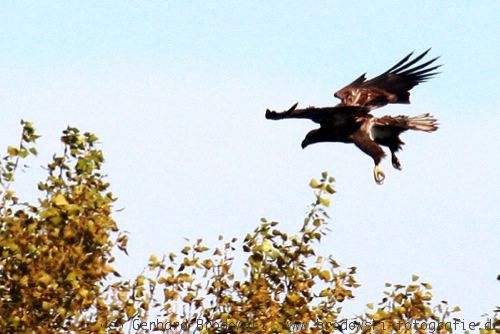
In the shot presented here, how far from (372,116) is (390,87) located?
1.42 metres

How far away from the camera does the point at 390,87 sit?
20719 mm

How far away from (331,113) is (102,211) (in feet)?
27.8

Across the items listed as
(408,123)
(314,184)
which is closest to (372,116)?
(408,123)

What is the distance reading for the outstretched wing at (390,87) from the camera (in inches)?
799

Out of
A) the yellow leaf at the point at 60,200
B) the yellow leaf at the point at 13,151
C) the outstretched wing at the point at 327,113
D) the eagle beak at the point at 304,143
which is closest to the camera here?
the yellow leaf at the point at 60,200

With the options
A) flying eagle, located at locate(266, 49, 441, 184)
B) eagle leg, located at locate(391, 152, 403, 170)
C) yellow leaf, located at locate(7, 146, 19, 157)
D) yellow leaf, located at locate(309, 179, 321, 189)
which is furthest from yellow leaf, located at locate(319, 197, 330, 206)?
eagle leg, located at locate(391, 152, 403, 170)

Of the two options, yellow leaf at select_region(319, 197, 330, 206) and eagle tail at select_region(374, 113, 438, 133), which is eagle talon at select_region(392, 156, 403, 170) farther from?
yellow leaf at select_region(319, 197, 330, 206)

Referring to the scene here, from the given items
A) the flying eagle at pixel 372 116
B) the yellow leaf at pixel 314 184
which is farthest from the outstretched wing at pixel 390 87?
the yellow leaf at pixel 314 184

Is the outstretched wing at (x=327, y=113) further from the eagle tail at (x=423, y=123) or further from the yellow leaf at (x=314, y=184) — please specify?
the yellow leaf at (x=314, y=184)

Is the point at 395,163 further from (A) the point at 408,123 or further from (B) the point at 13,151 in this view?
(B) the point at 13,151

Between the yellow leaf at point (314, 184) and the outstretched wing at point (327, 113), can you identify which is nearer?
the yellow leaf at point (314, 184)

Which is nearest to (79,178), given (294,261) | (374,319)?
(294,261)

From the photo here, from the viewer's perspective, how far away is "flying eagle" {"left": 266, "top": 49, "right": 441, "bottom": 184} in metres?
18.5

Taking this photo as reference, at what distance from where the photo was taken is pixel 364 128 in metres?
18.9
